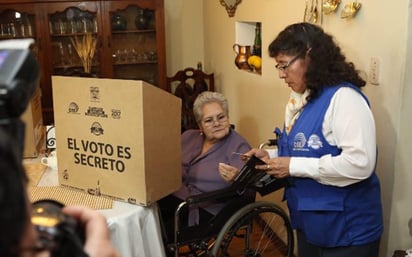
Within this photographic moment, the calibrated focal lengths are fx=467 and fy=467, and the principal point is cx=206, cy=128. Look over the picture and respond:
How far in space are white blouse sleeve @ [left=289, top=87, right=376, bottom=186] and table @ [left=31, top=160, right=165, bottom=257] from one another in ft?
1.89

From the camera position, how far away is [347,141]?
60.5 inches

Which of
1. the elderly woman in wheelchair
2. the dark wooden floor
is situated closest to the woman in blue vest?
the elderly woman in wheelchair

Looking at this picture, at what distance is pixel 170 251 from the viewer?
2.04 meters

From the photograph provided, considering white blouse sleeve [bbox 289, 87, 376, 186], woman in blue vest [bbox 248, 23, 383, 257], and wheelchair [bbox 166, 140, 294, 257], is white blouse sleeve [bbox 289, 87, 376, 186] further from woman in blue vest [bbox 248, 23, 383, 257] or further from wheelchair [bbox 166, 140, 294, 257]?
wheelchair [bbox 166, 140, 294, 257]

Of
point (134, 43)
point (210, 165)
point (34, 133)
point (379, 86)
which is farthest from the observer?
point (134, 43)

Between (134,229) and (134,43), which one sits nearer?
(134,229)

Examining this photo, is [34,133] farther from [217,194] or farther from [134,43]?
[134,43]

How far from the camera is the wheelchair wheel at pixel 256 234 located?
1894 mm

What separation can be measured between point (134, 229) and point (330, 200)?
688 mm

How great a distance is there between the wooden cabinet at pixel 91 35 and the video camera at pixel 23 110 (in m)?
3.29

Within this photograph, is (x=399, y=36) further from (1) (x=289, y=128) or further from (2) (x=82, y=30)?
(2) (x=82, y=30)

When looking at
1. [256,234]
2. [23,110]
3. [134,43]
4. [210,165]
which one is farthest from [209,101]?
[134,43]

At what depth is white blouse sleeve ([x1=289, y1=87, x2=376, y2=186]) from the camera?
1.52 metres

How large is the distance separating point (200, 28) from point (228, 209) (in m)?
2.65
